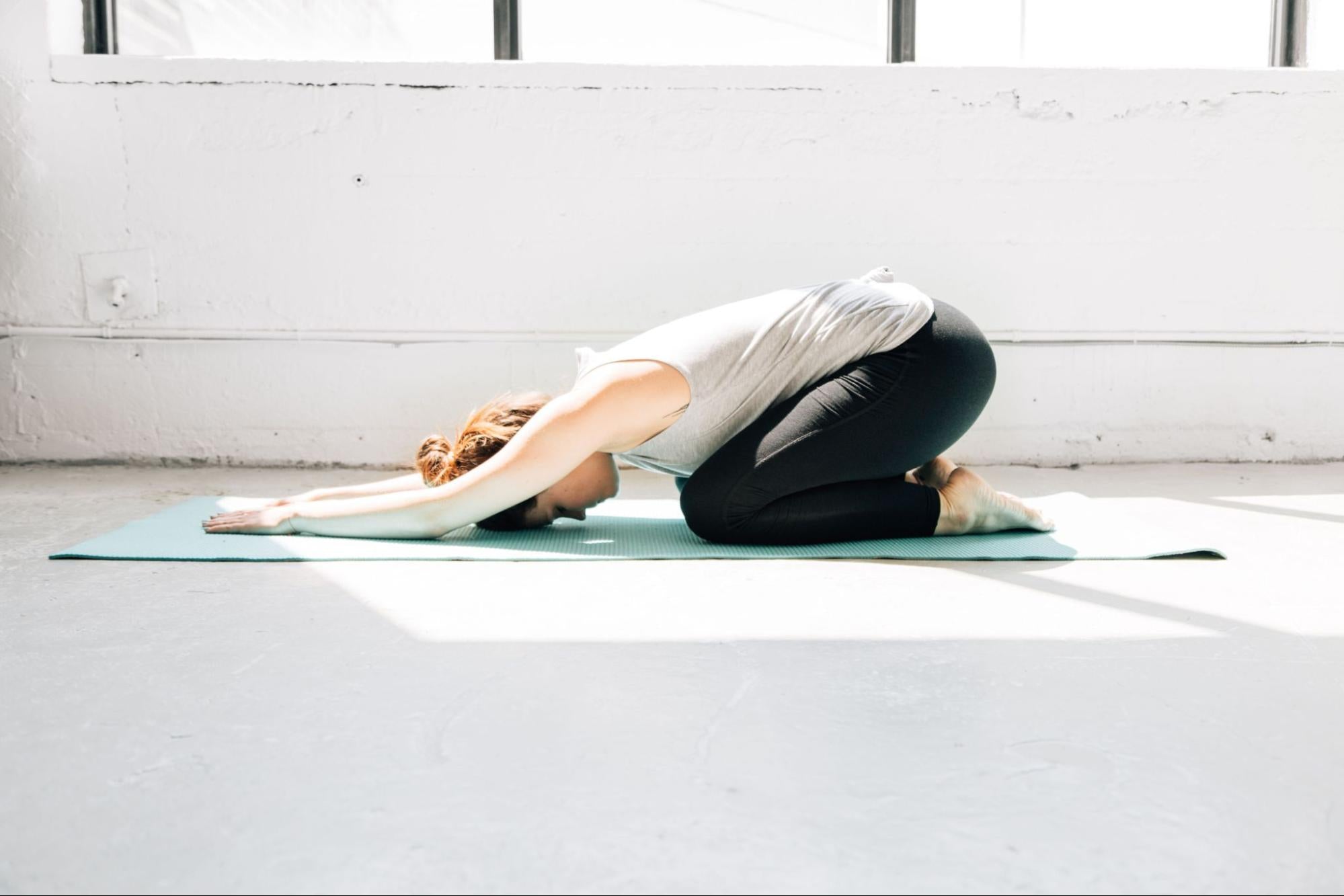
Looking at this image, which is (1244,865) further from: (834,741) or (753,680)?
(753,680)

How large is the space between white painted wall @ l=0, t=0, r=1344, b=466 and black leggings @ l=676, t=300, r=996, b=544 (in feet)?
4.24

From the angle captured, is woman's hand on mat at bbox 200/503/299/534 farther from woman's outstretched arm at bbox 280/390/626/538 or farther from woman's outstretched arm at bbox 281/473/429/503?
woman's outstretched arm at bbox 280/390/626/538

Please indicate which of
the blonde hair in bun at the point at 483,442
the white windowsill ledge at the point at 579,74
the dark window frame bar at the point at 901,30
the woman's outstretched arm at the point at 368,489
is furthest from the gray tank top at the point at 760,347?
the dark window frame bar at the point at 901,30

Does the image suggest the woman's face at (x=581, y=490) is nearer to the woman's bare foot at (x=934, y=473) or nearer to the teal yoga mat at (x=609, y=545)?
the teal yoga mat at (x=609, y=545)

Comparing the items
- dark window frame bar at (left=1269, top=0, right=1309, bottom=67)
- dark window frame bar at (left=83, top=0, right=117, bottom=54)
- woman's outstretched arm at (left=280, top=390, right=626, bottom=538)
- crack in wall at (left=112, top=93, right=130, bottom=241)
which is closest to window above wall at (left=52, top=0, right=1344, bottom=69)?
dark window frame bar at (left=83, top=0, right=117, bottom=54)

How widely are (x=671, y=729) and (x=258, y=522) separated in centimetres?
141

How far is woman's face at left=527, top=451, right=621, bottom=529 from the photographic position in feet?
7.48

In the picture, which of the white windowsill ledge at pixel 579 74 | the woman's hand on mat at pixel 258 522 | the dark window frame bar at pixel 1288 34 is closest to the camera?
the woman's hand on mat at pixel 258 522

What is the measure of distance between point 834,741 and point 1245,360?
9.66ft

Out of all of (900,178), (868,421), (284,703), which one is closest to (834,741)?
(284,703)

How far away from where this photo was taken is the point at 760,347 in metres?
2.14

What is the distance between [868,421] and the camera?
6.93 feet

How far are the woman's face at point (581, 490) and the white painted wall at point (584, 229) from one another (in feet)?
3.50

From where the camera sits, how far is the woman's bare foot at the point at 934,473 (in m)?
2.35
